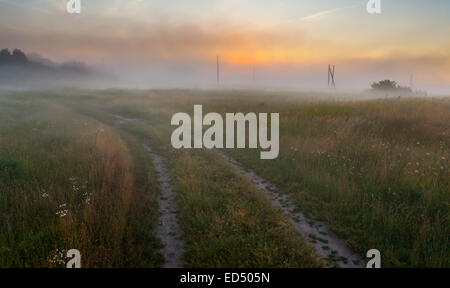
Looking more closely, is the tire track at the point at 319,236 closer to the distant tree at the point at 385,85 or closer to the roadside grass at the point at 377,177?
the roadside grass at the point at 377,177

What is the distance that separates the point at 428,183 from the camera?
686cm

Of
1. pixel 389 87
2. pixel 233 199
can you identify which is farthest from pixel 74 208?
pixel 389 87

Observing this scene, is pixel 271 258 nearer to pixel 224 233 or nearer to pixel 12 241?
pixel 224 233

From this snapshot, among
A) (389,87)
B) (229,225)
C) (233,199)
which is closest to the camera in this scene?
(229,225)

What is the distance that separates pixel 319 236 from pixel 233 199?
2613 millimetres

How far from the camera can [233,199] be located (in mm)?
7262

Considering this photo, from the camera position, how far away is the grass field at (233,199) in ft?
16.0

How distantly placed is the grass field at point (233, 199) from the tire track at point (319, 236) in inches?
8.7

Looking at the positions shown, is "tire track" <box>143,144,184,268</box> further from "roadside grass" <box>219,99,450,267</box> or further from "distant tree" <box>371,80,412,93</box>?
"distant tree" <box>371,80,412,93</box>

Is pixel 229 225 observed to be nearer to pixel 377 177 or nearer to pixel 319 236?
pixel 319 236

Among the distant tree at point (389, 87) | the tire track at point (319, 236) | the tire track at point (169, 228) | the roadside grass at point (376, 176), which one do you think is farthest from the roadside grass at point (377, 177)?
the distant tree at point (389, 87)

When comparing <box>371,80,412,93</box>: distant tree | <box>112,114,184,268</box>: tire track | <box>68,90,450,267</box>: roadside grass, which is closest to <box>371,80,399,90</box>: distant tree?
<box>371,80,412,93</box>: distant tree
